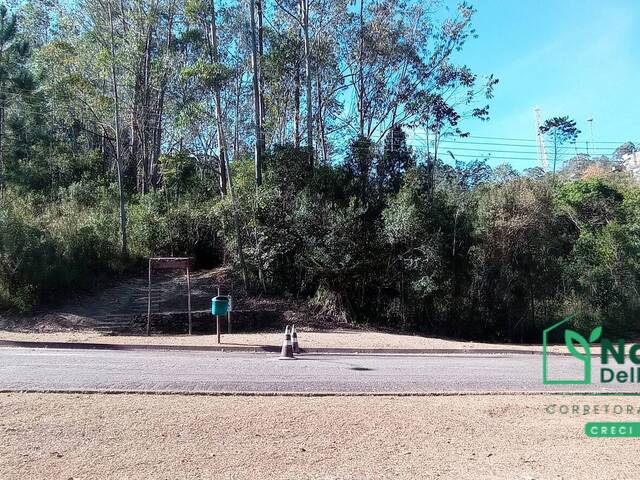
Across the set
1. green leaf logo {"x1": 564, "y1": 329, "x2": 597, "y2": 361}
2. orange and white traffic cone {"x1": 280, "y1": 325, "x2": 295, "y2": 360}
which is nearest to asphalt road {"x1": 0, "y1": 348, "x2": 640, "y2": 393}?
orange and white traffic cone {"x1": 280, "y1": 325, "x2": 295, "y2": 360}

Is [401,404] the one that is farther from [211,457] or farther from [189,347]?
Answer: [189,347]

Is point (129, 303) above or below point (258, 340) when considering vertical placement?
above

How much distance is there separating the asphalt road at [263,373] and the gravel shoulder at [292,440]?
82 centimetres

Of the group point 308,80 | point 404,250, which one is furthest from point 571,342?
point 308,80

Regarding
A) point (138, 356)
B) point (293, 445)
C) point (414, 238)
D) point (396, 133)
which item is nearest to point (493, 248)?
point (414, 238)

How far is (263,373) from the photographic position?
9.40 m

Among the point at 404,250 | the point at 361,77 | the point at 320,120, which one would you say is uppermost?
the point at 361,77

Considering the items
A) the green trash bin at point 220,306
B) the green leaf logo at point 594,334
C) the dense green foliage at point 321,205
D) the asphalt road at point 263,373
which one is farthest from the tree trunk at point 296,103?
the asphalt road at point 263,373

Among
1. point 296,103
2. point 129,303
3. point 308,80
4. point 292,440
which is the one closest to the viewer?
point 292,440

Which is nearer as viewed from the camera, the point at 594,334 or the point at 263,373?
the point at 263,373

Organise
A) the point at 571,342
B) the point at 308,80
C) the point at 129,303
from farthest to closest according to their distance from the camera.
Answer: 1. the point at 308,80
2. the point at 129,303
3. the point at 571,342

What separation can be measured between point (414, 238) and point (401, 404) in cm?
1263

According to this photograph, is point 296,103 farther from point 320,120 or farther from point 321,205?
point 321,205

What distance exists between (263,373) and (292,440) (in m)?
3.85
